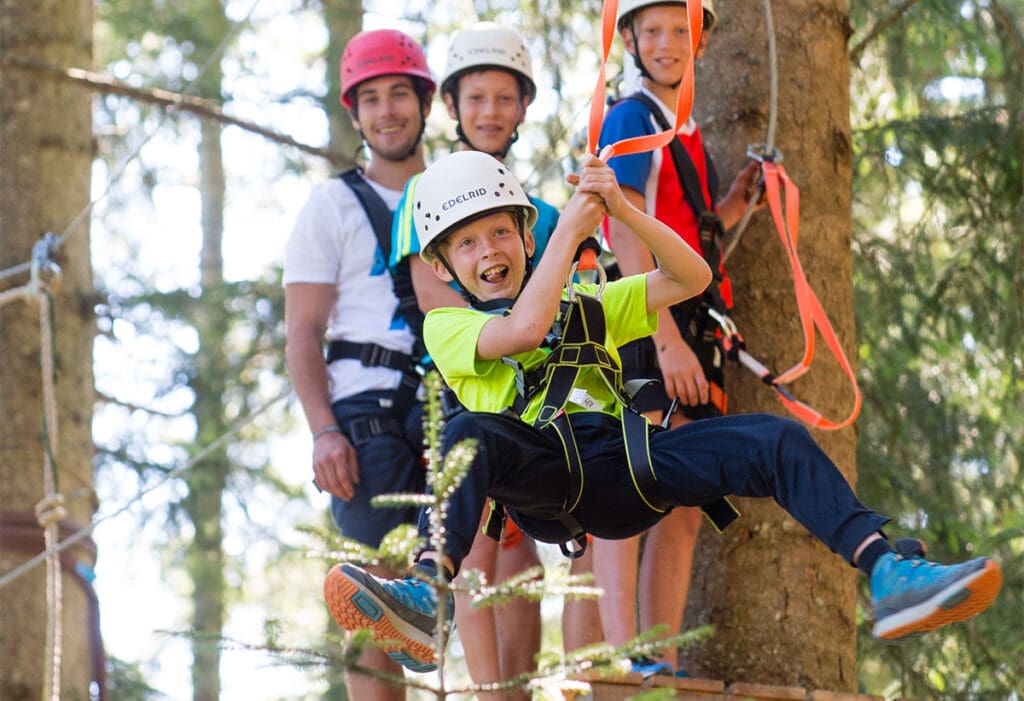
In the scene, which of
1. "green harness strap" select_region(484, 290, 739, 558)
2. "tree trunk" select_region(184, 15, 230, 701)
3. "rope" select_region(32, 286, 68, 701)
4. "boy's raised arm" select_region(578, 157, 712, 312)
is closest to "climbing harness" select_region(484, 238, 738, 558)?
"green harness strap" select_region(484, 290, 739, 558)

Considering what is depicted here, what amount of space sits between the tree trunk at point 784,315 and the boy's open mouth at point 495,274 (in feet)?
4.72

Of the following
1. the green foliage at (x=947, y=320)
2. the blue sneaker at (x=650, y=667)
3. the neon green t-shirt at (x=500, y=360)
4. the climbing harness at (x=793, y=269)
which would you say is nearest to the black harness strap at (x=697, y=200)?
the climbing harness at (x=793, y=269)

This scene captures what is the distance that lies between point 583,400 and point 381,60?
Result: 73.7 inches

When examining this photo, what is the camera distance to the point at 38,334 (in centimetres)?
657

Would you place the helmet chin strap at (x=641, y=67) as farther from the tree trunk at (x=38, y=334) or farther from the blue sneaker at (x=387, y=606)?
the tree trunk at (x=38, y=334)

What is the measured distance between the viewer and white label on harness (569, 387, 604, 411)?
3.66m

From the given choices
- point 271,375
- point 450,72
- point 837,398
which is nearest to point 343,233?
point 450,72

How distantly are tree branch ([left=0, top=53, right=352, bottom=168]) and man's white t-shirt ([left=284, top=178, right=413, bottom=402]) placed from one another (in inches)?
82.4

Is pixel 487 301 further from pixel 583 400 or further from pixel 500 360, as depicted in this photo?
pixel 583 400

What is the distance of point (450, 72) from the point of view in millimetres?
4773

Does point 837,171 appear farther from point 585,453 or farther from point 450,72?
point 585,453

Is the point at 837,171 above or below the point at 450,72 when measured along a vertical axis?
below

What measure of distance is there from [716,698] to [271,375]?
9.03 m

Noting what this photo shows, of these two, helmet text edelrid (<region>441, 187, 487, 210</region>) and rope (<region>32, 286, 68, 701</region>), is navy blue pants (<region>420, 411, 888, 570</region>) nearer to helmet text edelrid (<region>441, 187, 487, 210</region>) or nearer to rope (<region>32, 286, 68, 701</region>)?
helmet text edelrid (<region>441, 187, 487, 210</region>)
